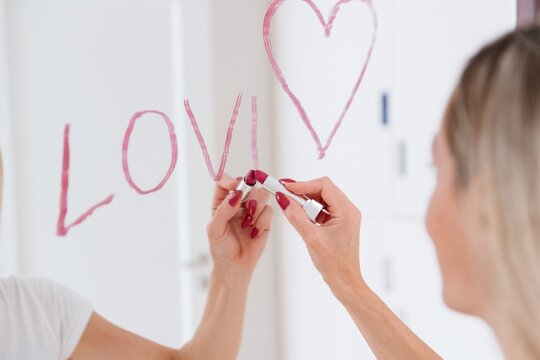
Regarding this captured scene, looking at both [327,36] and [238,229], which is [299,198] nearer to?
[238,229]

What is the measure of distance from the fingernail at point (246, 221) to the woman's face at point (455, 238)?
234 millimetres

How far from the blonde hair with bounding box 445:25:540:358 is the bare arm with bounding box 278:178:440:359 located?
0.19m

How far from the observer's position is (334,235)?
60 centimetres

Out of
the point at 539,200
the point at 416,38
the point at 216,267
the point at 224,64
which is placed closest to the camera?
the point at 539,200

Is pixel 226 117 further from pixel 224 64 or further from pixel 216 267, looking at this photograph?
pixel 216 267

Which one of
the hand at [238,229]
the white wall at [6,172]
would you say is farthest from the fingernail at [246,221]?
the white wall at [6,172]

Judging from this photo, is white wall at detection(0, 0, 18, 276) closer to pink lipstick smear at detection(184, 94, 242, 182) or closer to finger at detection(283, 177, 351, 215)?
pink lipstick smear at detection(184, 94, 242, 182)

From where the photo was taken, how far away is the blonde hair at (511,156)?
39 centimetres

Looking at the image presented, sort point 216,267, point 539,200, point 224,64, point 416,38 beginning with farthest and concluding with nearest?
point 224,64 < point 416,38 < point 216,267 < point 539,200

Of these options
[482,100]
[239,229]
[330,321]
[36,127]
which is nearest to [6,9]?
[36,127]

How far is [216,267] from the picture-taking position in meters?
0.68

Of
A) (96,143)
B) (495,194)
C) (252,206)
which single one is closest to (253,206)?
(252,206)

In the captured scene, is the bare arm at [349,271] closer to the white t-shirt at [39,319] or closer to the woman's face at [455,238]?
the woman's face at [455,238]

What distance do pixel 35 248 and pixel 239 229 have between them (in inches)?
19.7
